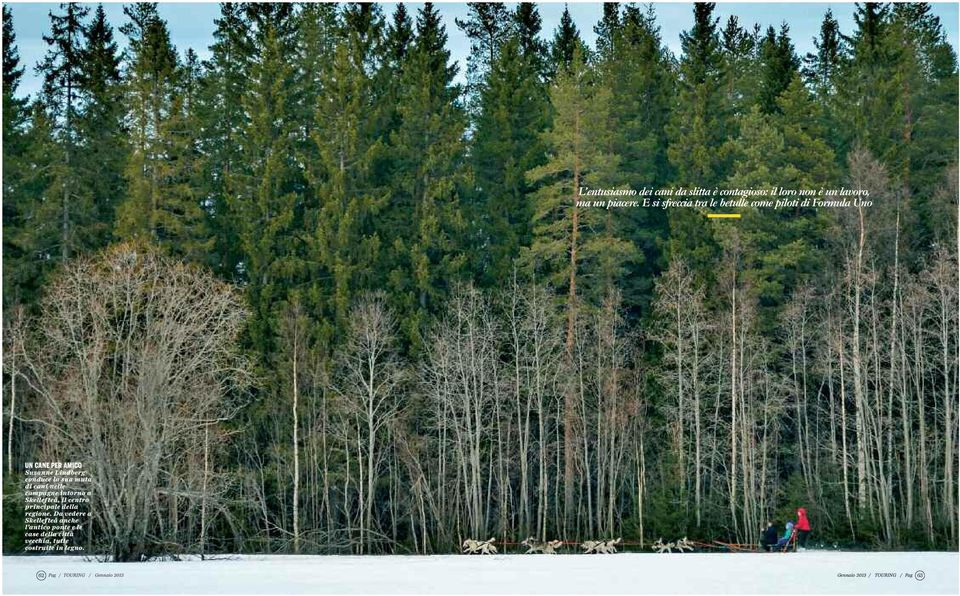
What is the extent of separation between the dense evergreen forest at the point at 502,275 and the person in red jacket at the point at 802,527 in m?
0.82

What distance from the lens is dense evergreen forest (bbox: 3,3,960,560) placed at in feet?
119

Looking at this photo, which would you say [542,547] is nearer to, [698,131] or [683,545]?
[683,545]

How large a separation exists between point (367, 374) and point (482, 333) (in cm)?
394

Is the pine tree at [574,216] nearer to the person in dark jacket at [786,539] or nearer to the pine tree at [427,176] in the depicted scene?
the pine tree at [427,176]

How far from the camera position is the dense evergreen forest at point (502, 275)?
119 feet

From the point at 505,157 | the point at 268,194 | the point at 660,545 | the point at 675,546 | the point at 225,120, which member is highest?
the point at 225,120

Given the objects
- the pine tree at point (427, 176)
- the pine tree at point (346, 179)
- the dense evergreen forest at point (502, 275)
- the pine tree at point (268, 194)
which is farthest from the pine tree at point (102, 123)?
the pine tree at point (427, 176)

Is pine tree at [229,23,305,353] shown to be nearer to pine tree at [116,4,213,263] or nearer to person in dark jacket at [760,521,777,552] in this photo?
pine tree at [116,4,213,263]

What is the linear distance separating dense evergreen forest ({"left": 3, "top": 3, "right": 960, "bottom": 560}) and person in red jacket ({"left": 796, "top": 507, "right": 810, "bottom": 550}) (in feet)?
2.68

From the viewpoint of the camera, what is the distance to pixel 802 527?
95.6 ft

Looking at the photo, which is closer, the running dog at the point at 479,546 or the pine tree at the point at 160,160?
the running dog at the point at 479,546

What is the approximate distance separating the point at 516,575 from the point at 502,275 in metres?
19.0

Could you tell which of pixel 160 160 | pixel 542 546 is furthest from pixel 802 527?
pixel 160 160

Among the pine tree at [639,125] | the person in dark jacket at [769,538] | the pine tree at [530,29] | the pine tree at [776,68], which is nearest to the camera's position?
the person in dark jacket at [769,538]
